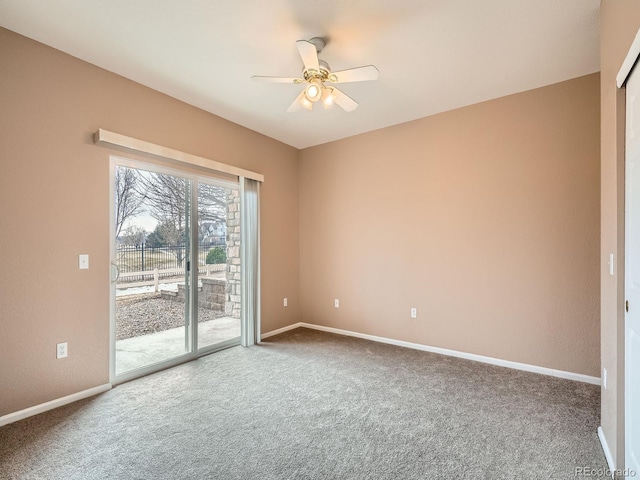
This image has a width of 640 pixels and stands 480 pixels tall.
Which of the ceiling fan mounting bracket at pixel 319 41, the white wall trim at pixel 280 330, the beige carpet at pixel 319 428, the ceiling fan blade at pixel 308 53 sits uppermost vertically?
the ceiling fan mounting bracket at pixel 319 41

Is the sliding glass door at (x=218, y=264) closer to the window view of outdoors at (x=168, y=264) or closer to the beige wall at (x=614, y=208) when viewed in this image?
the window view of outdoors at (x=168, y=264)

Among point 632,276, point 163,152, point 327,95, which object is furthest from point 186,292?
point 632,276

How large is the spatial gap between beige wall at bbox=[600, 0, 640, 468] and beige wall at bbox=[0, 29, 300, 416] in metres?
3.53

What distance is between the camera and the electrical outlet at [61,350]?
2.42m

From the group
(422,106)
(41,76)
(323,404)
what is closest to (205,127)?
(41,76)

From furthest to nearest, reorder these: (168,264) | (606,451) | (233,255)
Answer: (233,255) → (168,264) → (606,451)

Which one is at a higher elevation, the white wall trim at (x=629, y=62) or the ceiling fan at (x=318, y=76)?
the ceiling fan at (x=318, y=76)

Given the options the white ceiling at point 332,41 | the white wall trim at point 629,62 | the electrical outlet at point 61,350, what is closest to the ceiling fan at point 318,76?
the white ceiling at point 332,41

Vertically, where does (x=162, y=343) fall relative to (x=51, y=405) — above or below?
above

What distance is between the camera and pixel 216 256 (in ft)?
12.2

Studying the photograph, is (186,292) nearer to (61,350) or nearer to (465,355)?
(61,350)

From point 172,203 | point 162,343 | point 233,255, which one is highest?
point 172,203

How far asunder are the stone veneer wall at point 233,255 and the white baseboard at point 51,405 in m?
1.48

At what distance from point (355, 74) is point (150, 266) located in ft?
8.55
